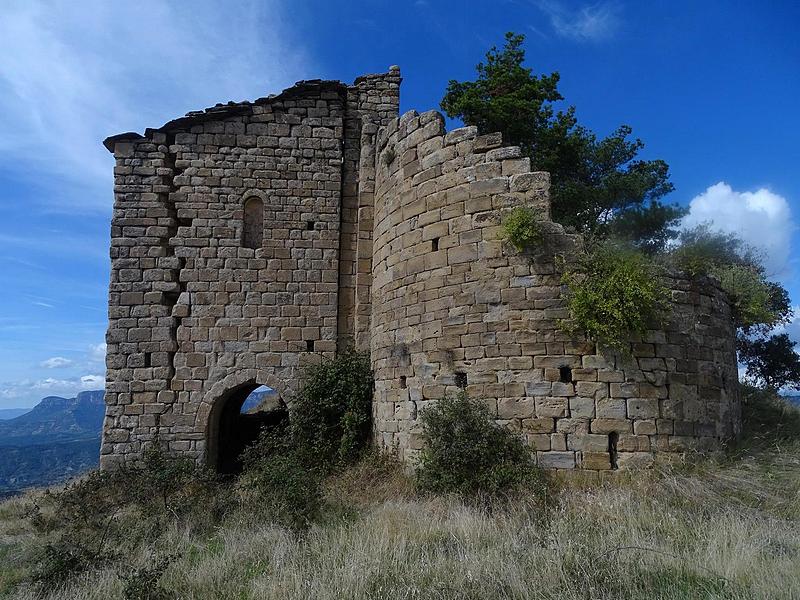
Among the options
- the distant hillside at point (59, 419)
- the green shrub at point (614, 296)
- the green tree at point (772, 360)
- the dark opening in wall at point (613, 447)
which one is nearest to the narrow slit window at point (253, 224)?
the green shrub at point (614, 296)

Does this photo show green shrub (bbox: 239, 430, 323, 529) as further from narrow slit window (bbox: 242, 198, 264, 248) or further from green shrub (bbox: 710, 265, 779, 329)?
green shrub (bbox: 710, 265, 779, 329)

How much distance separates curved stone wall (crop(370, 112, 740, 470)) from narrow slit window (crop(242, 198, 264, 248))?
3281 mm

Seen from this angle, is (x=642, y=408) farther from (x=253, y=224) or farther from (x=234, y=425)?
(x=234, y=425)

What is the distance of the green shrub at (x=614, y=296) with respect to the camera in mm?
7434

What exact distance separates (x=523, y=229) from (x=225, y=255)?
611 centimetres

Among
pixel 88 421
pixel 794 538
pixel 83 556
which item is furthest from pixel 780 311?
pixel 88 421

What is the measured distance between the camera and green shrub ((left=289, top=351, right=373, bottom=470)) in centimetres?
996

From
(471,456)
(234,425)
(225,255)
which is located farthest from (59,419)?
(471,456)

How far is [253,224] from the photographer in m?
11.6

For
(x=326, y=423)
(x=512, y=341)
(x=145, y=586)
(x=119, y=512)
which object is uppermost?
(x=512, y=341)

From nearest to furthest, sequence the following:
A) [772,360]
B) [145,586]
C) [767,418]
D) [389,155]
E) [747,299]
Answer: [145,586], [747,299], [389,155], [767,418], [772,360]

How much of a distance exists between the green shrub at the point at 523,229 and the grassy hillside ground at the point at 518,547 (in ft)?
9.99

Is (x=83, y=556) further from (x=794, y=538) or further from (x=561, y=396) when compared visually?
(x=794, y=538)

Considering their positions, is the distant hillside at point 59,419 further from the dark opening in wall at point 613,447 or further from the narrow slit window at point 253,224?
the dark opening in wall at point 613,447
